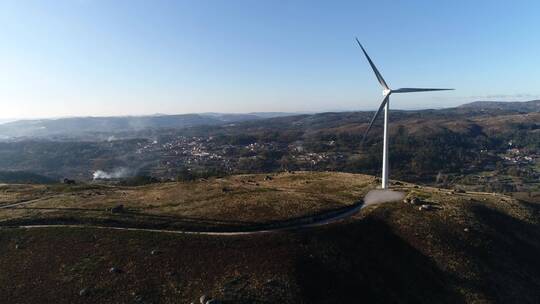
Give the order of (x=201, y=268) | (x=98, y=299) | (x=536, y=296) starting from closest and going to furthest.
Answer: (x=98, y=299) → (x=201, y=268) → (x=536, y=296)

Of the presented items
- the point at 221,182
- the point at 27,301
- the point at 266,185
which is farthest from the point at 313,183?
the point at 27,301

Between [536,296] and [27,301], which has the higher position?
[27,301]

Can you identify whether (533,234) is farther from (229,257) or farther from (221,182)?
(221,182)

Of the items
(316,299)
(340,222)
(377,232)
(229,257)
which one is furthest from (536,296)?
(229,257)

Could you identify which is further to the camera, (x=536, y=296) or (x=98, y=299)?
(x=536, y=296)

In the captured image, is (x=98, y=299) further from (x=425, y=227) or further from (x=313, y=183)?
(x=313, y=183)

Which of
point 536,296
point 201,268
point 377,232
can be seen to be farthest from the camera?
point 377,232
